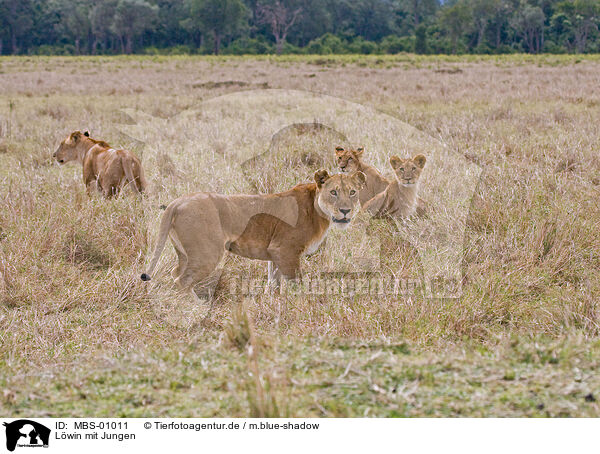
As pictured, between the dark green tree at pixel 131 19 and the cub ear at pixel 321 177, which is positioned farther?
the dark green tree at pixel 131 19

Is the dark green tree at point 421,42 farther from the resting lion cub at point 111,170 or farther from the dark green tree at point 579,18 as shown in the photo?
the resting lion cub at point 111,170

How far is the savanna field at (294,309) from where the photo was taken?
2.98m

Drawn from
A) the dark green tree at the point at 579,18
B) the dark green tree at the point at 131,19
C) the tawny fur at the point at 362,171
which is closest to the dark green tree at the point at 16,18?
the dark green tree at the point at 131,19

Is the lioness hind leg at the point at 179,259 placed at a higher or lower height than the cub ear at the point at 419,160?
lower

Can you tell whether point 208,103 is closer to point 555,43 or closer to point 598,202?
point 598,202

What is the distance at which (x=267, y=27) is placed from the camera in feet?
285

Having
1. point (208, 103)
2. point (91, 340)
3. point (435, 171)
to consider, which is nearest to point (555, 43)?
point (208, 103)

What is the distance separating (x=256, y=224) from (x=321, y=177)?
A: 2.00 ft

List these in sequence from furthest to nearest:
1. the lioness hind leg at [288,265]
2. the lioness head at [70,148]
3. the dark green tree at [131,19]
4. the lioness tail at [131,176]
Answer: the dark green tree at [131,19] → the lioness head at [70,148] → the lioness tail at [131,176] → the lioness hind leg at [288,265]

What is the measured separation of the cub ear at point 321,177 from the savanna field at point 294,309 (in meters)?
0.87

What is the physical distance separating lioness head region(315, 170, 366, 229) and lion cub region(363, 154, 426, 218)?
1898 mm

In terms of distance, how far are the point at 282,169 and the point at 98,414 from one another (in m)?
5.40
